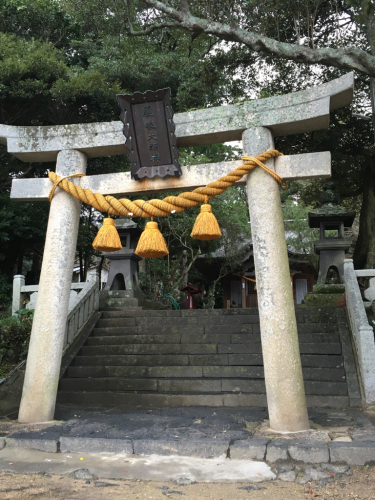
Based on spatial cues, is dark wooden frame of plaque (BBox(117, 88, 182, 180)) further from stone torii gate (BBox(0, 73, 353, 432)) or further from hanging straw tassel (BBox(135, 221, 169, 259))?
hanging straw tassel (BBox(135, 221, 169, 259))

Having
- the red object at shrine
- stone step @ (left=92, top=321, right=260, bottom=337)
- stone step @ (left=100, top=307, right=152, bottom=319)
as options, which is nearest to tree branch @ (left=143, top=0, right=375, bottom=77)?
stone step @ (left=92, top=321, right=260, bottom=337)

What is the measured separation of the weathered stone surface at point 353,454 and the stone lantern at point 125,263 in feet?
25.4

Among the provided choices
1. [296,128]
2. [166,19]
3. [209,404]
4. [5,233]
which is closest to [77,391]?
[209,404]

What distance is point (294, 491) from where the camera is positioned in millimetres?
3381

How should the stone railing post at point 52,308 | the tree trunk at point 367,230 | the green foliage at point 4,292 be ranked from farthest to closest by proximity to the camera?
the tree trunk at point 367,230 → the green foliage at point 4,292 → the stone railing post at point 52,308

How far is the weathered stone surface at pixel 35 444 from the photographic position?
14.3ft

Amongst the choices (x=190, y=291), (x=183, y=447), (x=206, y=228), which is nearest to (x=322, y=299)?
(x=206, y=228)

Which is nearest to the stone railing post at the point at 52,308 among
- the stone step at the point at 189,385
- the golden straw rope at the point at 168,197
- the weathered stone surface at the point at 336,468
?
the golden straw rope at the point at 168,197

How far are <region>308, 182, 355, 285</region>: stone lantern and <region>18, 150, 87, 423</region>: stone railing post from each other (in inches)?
256

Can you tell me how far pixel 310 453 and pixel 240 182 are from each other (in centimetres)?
332

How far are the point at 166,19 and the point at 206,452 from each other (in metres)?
10.6

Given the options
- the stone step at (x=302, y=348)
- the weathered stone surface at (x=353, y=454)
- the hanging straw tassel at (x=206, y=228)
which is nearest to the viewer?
the weathered stone surface at (x=353, y=454)

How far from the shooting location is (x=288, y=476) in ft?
12.0

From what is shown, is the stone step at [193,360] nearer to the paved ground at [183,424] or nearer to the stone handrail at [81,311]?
the stone handrail at [81,311]
